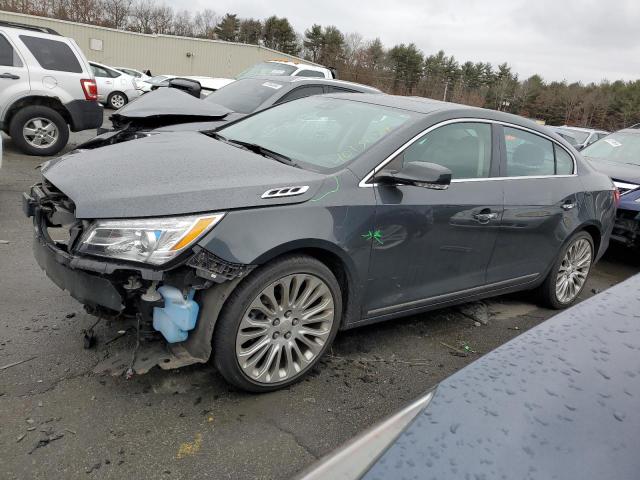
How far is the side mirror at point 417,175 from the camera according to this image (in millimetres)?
2834

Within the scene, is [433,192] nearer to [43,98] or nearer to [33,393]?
[33,393]

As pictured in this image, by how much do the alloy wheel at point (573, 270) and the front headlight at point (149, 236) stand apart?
331cm

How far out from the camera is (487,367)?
157cm

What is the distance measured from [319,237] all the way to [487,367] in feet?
4.21

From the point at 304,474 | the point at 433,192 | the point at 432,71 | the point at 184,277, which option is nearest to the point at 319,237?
the point at 184,277

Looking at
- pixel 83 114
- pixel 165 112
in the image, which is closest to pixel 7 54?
pixel 83 114

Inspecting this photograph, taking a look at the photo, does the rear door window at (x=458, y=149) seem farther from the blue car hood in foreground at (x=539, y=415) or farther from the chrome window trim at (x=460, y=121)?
the blue car hood in foreground at (x=539, y=415)

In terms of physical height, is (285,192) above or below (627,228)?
above

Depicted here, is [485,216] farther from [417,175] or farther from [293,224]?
[293,224]

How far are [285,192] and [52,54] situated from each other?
7665 millimetres

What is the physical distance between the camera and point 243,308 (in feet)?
8.23

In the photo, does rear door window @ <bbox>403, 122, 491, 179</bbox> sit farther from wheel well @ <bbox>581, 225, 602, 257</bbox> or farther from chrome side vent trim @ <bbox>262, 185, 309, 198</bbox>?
wheel well @ <bbox>581, 225, 602, 257</bbox>

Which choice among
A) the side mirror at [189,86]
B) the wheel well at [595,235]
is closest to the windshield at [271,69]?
the side mirror at [189,86]

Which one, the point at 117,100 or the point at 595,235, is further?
the point at 117,100
